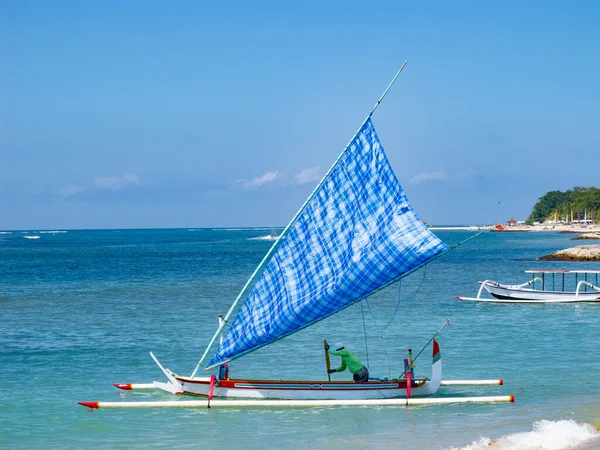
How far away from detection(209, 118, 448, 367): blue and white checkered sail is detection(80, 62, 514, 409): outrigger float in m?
0.02

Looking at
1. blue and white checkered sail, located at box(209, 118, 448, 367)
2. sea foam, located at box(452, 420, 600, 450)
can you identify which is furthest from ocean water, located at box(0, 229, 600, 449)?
blue and white checkered sail, located at box(209, 118, 448, 367)

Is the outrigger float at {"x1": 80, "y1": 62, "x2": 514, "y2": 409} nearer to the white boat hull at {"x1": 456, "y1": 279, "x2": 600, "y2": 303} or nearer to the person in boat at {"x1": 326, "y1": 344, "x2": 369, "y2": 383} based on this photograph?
the person in boat at {"x1": 326, "y1": 344, "x2": 369, "y2": 383}

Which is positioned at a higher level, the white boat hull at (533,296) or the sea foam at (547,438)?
the white boat hull at (533,296)

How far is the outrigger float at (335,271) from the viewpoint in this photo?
778 inches

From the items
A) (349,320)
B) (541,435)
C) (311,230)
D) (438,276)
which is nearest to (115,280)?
(438,276)

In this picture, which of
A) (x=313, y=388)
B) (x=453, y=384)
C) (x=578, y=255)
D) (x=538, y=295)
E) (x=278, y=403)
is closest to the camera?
(x=278, y=403)

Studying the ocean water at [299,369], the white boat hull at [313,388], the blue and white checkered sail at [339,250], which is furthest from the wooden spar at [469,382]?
the blue and white checkered sail at [339,250]

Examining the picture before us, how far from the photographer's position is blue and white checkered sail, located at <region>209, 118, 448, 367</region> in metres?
19.7

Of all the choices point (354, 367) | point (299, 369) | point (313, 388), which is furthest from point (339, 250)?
point (299, 369)

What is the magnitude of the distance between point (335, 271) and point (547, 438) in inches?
240

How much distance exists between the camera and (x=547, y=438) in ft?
54.0

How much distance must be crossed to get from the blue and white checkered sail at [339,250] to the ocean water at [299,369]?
7.26 ft

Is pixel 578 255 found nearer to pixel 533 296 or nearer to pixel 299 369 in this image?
pixel 533 296

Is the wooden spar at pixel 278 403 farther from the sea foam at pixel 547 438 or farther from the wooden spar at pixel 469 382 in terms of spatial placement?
the sea foam at pixel 547 438
